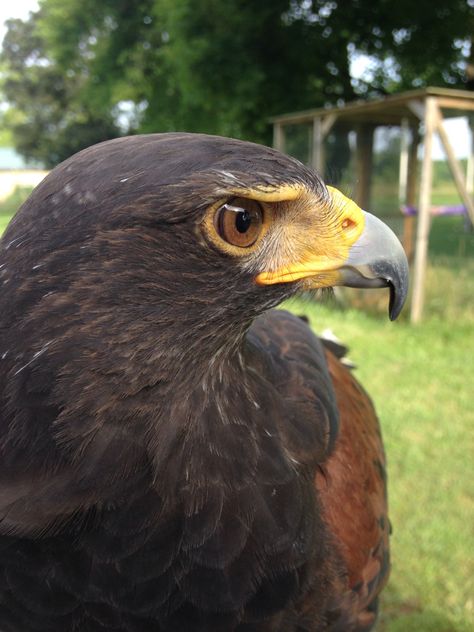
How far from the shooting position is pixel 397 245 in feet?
5.86

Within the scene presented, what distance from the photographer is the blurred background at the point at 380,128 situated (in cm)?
432

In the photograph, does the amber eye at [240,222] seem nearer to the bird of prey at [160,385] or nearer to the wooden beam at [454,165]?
the bird of prey at [160,385]

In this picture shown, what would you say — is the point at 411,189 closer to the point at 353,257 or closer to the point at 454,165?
the point at 454,165

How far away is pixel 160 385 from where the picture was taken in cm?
157

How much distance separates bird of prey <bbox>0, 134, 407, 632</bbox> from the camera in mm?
1447

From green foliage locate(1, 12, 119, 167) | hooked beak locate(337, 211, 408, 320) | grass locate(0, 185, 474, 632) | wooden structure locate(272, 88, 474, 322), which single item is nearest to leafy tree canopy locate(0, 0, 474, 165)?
wooden structure locate(272, 88, 474, 322)

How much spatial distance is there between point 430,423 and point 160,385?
16.3 feet

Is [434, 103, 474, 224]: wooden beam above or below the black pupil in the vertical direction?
above

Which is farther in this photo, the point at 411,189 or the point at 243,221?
the point at 411,189

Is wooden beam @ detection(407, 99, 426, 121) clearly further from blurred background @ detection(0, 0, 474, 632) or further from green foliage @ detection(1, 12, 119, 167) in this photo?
green foliage @ detection(1, 12, 119, 167)

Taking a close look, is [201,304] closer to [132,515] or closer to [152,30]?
[132,515]

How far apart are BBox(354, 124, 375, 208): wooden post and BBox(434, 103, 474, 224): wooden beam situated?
1.72m

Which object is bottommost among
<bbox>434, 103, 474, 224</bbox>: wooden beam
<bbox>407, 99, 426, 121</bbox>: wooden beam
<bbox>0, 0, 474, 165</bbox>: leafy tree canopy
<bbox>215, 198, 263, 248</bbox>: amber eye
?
<bbox>215, 198, 263, 248</bbox>: amber eye

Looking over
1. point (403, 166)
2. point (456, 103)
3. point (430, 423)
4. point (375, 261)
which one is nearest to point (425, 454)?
point (430, 423)
